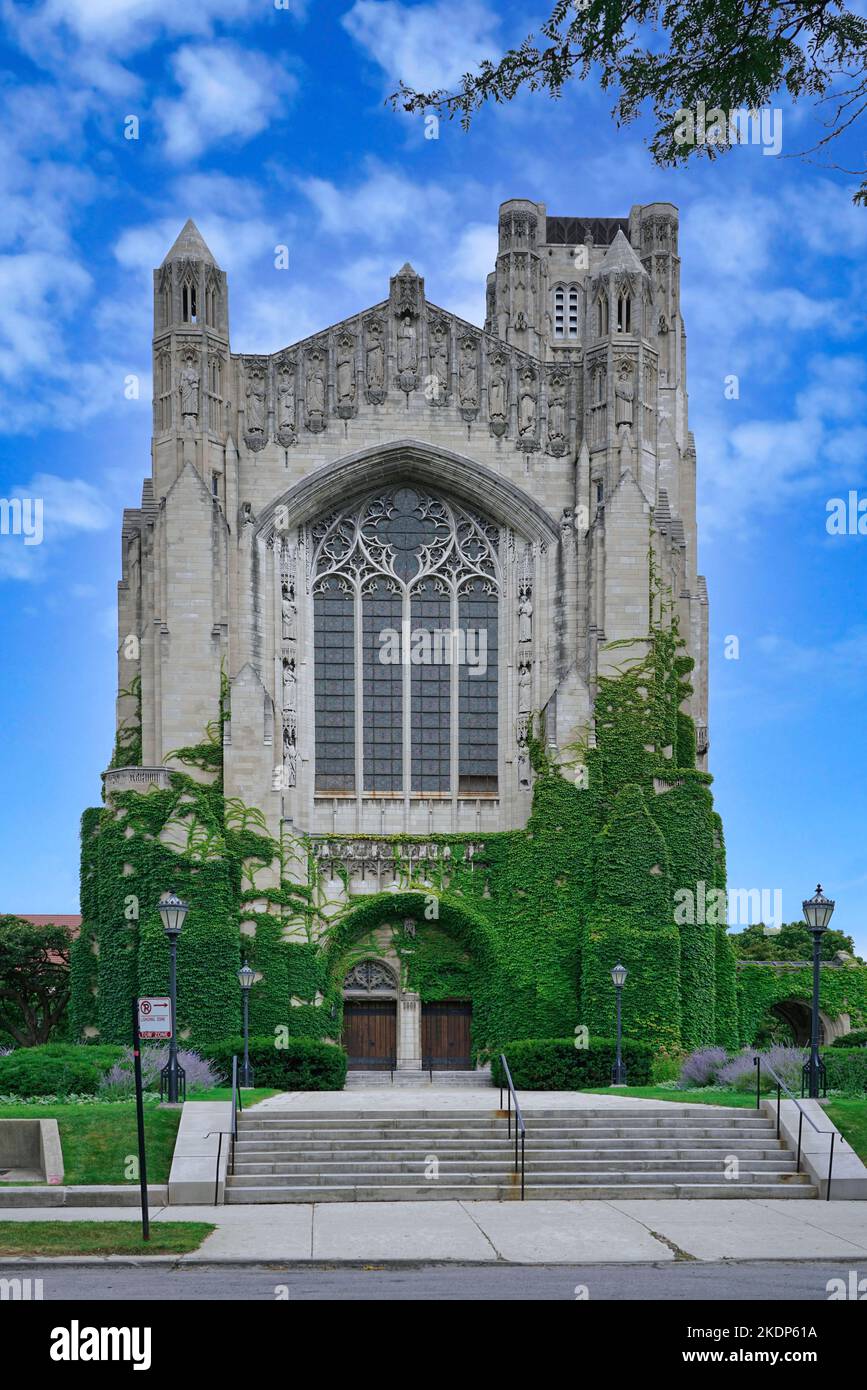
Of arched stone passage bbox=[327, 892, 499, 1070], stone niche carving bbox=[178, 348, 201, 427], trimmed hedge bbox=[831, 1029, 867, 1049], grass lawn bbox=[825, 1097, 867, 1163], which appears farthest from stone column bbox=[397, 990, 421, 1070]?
grass lawn bbox=[825, 1097, 867, 1163]

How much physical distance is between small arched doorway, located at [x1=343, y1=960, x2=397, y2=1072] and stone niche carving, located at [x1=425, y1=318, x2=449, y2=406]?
14451 millimetres

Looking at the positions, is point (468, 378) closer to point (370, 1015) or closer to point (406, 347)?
point (406, 347)

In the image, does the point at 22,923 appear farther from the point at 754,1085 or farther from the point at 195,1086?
the point at 754,1085

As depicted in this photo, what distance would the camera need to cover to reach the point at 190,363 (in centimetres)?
4200

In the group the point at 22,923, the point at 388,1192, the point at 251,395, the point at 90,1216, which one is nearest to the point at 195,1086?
the point at 388,1192

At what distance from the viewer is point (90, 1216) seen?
60.3 ft

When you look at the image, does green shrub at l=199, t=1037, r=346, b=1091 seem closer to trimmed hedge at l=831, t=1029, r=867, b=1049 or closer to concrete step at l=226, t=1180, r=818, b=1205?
concrete step at l=226, t=1180, r=818, b=1205

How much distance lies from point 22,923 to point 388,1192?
33.5 metres

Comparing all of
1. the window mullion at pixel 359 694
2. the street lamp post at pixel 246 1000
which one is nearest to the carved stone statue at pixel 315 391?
the window mullion at pixel 359 694

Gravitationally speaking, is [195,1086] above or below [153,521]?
below

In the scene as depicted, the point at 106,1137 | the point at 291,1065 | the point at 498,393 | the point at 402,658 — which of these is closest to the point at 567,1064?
the point at 291,1065

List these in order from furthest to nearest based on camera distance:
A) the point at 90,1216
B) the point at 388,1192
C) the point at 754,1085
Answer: the point at 754,1085, the point at 388,1192, the point at 90,1216

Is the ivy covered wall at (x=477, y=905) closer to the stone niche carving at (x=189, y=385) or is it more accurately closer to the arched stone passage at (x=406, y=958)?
the arched stone passage at (x=406, y=958)
